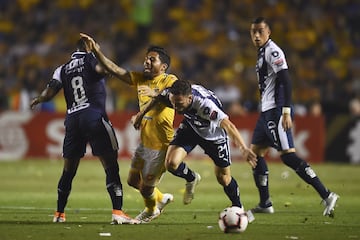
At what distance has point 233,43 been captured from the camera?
26219 mm

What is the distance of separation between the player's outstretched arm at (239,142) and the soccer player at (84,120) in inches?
65.0

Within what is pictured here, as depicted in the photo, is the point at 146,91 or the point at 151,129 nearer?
the point at 146,91

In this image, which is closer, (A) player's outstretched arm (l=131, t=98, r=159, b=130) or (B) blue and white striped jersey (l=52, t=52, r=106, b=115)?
(A) player's outstretched arm (l=131, t=98, r=159, b=130)

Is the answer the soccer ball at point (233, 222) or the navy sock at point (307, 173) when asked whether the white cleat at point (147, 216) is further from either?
the navy sock at point (307, 173)

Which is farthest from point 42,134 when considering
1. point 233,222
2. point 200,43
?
point 233,222

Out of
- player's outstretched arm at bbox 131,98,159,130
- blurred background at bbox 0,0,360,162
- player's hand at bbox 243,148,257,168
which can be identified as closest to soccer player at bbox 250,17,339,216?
player's outstretched arm at bbox 131,98,159,130

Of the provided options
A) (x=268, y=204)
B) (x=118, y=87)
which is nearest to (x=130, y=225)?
(x=268, y=204)

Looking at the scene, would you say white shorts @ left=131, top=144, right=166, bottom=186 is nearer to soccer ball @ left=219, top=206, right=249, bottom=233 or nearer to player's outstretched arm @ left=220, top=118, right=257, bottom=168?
player's outstretched arm @ left=220, top=118, right=257, bottom=168

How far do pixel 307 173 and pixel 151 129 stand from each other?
221 cm

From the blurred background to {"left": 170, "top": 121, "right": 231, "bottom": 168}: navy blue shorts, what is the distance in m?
12.2

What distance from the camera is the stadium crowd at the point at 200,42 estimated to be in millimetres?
24922

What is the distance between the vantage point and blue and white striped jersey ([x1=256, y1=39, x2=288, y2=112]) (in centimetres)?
1191

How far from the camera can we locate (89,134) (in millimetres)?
10977

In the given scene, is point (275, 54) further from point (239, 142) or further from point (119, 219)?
point (119, 219)
